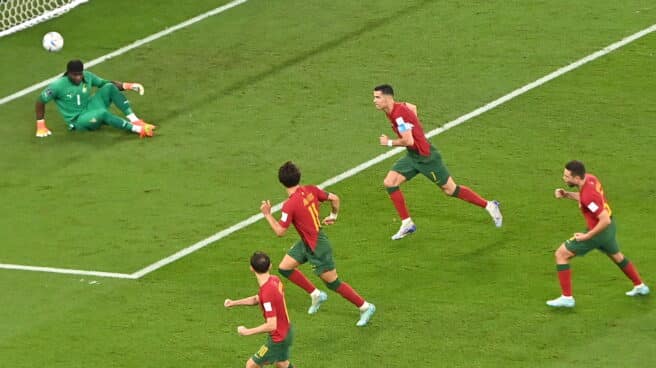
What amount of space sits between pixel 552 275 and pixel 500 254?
1070 mm

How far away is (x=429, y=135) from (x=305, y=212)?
693 centimetres

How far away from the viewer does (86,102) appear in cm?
2866

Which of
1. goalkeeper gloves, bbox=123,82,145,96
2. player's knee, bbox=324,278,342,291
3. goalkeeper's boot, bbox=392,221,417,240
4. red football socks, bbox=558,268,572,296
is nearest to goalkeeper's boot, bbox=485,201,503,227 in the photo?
goalkeeper's boot, bbox=392,221,417,240

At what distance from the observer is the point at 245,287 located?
23.0 metres

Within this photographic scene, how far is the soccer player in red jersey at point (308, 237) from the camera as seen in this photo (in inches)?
826

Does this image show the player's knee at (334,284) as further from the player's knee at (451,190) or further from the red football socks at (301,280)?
the player's knee at (451,190)

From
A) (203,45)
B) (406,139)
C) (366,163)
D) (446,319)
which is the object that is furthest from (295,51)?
(446,319)

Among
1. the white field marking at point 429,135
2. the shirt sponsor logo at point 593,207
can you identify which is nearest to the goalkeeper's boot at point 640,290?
the shirt sponsor logo at point 593,207

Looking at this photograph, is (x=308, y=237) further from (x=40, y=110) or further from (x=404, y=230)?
(x=40, y=110)

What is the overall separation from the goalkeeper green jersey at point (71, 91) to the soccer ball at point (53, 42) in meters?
2.84

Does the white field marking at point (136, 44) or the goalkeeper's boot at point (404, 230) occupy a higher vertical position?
the white field marking at point (136, 44)

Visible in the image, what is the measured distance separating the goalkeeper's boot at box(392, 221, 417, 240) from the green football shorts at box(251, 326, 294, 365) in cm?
502

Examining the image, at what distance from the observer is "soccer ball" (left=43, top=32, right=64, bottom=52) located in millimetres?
31266

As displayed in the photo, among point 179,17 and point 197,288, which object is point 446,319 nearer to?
point 197,288
